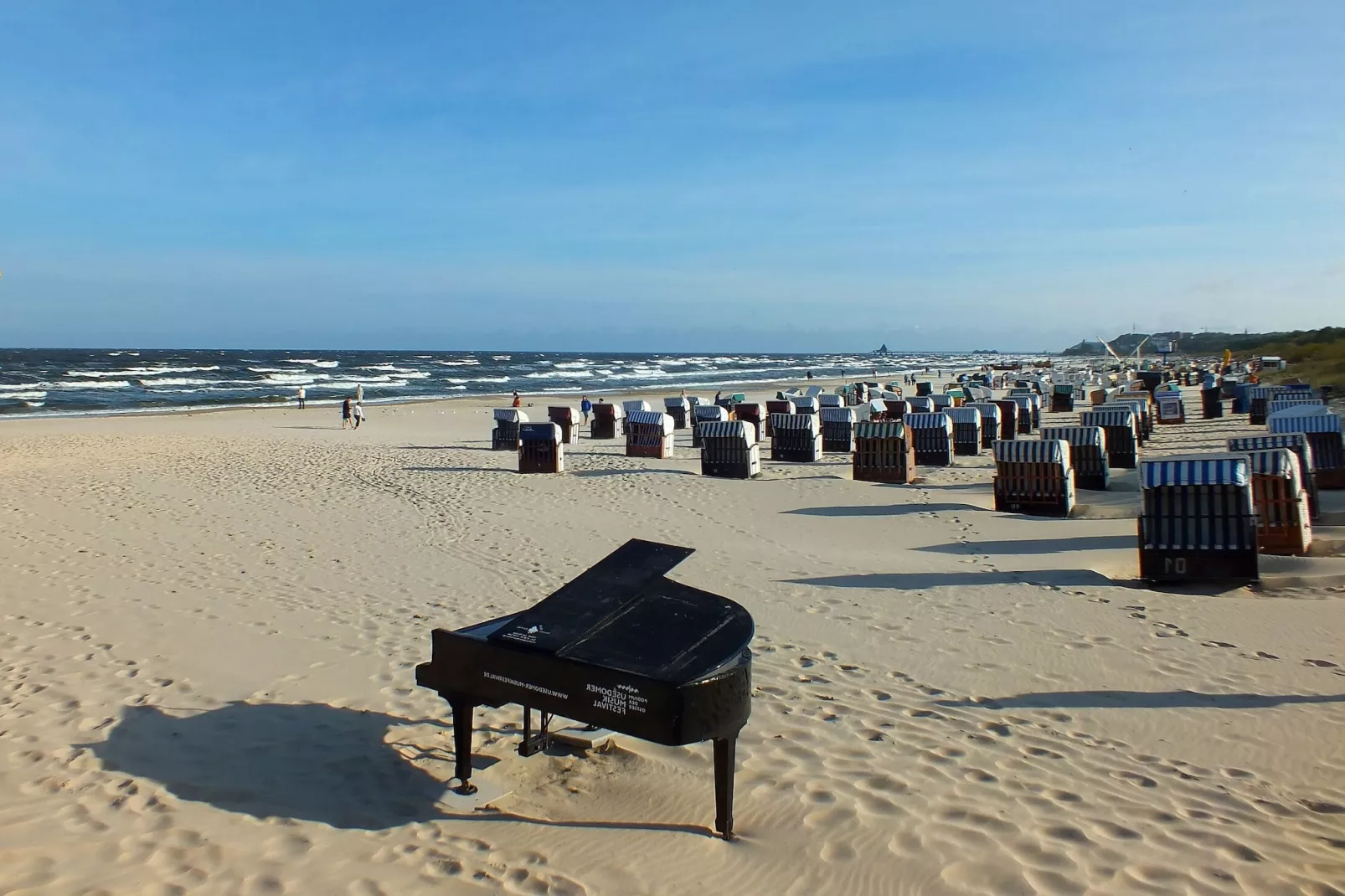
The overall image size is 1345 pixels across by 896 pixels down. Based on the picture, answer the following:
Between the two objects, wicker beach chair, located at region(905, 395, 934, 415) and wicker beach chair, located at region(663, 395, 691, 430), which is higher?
wicker beach chair, located at region(905, 395, 934, 415)

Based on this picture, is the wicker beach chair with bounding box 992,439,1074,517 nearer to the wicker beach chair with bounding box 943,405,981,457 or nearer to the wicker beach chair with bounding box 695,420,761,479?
the wicker beach chair with bounding box 695,420,761,479

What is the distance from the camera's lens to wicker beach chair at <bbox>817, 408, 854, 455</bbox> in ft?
79.3

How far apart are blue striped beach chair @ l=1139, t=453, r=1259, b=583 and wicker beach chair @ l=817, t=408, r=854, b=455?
1431cm

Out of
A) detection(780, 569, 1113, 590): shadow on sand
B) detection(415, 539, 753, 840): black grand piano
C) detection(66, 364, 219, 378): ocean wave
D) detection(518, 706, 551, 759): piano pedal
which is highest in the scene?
detection(66, 364, 219, 378): ocean wave

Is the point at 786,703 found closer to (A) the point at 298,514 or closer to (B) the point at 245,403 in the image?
(A) the point at 298,514

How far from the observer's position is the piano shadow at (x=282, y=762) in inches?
177

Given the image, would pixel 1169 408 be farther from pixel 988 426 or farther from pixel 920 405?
pixel 988 426

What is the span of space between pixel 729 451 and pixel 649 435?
14.9ft

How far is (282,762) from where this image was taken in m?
5.01

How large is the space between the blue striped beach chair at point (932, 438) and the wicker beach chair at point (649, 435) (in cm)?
532

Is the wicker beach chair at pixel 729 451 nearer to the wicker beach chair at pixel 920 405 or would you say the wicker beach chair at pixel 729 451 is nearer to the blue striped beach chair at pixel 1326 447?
the blue striped beach chair at pixel 1326 447

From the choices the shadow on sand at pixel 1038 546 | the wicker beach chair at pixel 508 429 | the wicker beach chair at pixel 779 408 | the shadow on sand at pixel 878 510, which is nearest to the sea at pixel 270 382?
the wicker beach chair at pixel 508 429

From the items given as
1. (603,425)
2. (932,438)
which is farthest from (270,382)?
(932,438)

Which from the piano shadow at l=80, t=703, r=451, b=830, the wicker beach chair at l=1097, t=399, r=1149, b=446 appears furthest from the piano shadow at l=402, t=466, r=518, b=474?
the wicker beach chair at l=1097, t=399, r=1149, b=446
